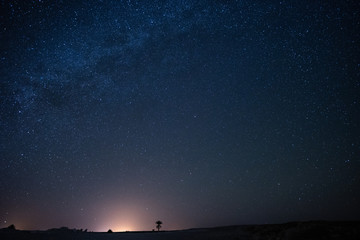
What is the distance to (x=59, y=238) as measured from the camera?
905 centimetres

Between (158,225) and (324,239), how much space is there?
42913 mm

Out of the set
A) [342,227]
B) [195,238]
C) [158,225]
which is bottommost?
[158,225]

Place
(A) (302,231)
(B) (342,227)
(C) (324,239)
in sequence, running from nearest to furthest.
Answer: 1. (C) (324,239)
2. (B) (342,227)
3. (A) (302,231)

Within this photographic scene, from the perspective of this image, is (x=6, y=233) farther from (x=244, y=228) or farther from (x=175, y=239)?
(x=244, y=228)

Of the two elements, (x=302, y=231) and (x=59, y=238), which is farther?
(x=59, y=238)

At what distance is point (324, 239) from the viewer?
5.80 metres

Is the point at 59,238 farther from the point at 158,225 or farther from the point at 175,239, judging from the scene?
the point at 158,225

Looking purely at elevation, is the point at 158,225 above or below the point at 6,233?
below

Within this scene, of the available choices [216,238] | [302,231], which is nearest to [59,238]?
[216,238]

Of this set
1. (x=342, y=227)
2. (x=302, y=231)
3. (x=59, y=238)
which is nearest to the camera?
(x=342, y=227)

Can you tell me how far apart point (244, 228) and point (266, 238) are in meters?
1.85

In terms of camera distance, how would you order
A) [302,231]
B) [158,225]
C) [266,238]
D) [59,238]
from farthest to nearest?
1. [158,225]
2. [59,238]
3. [266,238]
4. [302,231]

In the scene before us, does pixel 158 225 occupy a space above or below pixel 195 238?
below

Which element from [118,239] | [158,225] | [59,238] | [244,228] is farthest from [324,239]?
[158,225]
